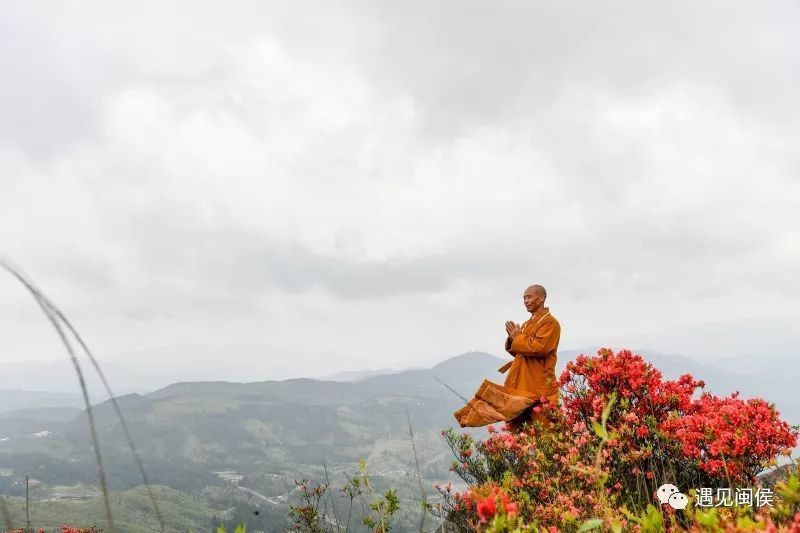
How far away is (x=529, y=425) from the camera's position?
9.03 meters

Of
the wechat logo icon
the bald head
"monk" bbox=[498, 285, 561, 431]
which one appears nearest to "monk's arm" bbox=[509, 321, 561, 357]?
"monk" bbox=[498, 285, 561, 431]

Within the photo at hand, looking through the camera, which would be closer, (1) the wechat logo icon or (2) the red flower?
(2) the red flower

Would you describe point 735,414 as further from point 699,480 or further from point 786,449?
point 699,480

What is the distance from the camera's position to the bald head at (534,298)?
10.2m

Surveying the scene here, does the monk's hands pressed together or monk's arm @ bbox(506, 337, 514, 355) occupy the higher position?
the monk's hands pressed together

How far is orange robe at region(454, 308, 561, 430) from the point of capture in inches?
364

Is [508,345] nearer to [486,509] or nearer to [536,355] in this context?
[536,355]

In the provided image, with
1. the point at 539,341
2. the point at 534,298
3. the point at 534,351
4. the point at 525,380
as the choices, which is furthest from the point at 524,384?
the point at 534,298

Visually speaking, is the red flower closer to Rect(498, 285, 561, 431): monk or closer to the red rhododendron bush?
the red rhododendron bush

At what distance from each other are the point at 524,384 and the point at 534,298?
68.5 inches

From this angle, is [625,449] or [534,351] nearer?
[625,449]

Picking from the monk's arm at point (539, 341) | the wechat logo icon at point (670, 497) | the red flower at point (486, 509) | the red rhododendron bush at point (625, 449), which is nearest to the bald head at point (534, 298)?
the monk's arm at point (539, 341)

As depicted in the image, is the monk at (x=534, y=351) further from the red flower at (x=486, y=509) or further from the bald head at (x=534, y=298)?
the red flower at (x=486, y=509)

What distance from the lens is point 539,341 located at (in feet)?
31.6
